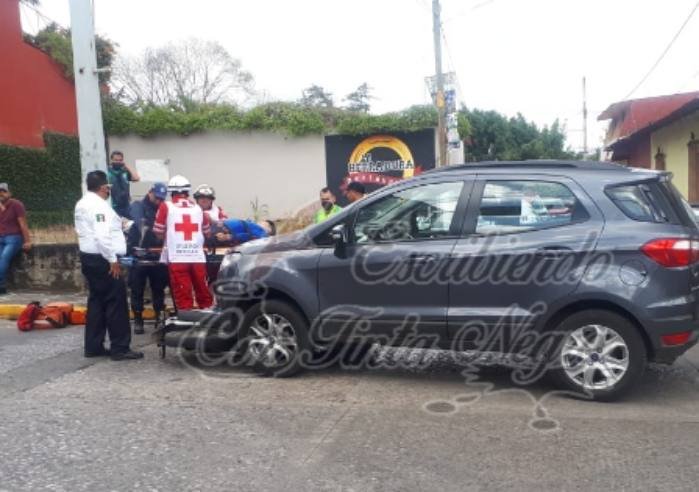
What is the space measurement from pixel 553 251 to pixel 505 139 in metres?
24.6

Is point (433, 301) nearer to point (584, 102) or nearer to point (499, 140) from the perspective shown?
point (499, 140)

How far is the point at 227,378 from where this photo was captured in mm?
5945

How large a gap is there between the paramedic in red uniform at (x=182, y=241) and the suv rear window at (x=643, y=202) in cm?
424

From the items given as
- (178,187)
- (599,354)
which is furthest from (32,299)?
(599,354)

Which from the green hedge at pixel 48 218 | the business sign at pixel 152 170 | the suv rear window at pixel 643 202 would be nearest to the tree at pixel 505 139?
the business sign at pixel 152 170

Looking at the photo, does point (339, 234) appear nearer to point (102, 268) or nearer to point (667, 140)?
point (102, 268)

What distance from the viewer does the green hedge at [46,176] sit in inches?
666

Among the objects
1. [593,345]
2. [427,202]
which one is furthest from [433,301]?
[593,345]

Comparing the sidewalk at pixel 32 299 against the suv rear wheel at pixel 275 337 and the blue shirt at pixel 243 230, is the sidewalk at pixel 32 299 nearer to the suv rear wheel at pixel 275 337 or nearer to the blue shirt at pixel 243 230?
the blue shirt at pixel 243 230

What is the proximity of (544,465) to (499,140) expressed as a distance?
2600cm

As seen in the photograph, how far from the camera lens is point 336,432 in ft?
14.8

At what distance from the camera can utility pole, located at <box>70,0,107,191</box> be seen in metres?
8.90

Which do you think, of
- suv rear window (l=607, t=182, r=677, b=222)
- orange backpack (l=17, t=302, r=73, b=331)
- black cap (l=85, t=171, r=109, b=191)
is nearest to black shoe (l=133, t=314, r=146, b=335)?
orange backpack (l=17, t=302, r=73, b=331)

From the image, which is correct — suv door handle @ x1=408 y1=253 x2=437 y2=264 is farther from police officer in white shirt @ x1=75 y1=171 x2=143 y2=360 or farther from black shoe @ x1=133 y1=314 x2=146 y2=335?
black shoe @ x1=133 y1=314 x2=146 y2=335
